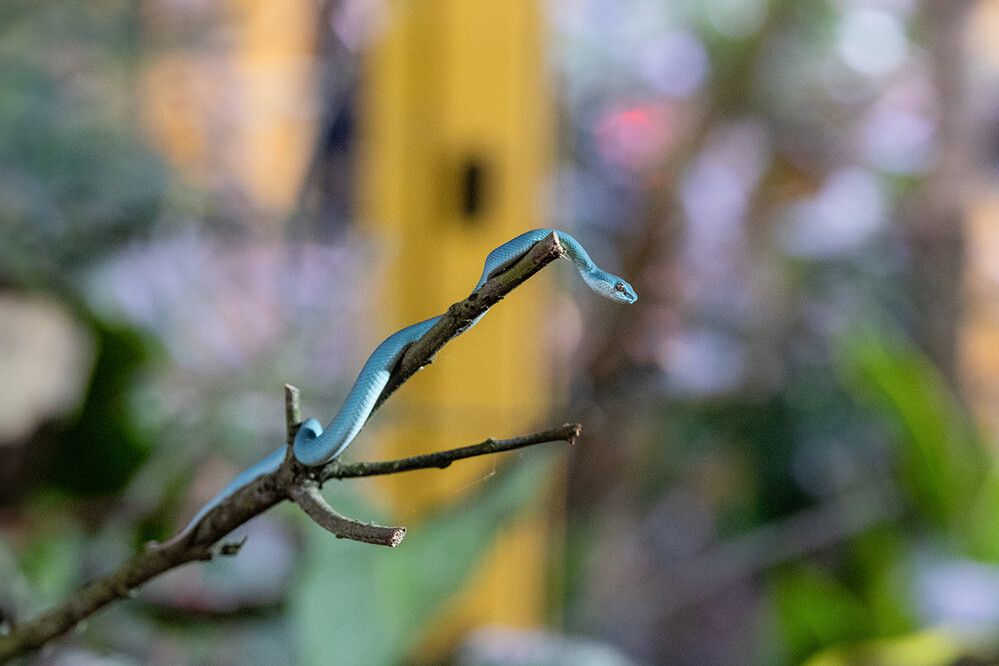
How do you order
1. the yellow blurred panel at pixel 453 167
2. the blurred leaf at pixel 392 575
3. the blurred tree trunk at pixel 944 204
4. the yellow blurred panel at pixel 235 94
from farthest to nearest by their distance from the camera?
1. the blurred tree trunk at pixel 944 204
2. the yellow blurred panel at pixel 453 167
3. the yellow blurred panel at pixel 235 94
4. the blurred leaf at pixel 392 575

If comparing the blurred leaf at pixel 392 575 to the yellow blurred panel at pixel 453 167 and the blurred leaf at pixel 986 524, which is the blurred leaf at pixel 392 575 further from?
the blurred leaf at pixel 986 524

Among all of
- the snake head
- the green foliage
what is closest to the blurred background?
the green foliage

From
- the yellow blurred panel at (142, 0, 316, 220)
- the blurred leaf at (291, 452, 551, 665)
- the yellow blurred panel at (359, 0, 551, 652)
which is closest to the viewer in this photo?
the blurred leaf at (291, 452, 551, 665)

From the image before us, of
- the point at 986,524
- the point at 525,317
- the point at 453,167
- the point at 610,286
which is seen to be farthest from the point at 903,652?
the point at 610,286

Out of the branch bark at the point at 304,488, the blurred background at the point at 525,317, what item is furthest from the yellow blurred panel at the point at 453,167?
the branch bark at the point at 304,488

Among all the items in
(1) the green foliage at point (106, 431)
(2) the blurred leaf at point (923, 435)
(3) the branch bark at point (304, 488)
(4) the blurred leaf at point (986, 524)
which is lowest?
(4) the blurred leaf at point (986, 524)

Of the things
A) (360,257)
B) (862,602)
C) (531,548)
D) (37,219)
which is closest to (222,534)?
(37,219)

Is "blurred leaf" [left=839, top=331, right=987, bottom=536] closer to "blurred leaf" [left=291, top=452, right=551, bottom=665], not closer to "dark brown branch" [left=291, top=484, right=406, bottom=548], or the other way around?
"blurred leaf" [left=291, top=452, right=551, bottom=665]
